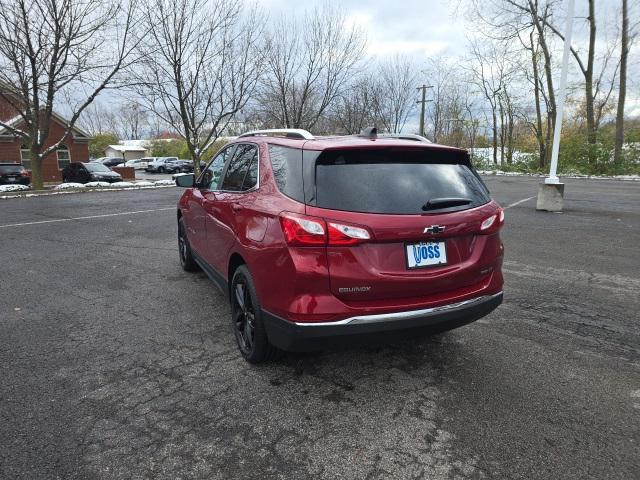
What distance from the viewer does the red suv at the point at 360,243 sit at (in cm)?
249

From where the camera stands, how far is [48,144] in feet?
107

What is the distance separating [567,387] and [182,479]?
245 centimetres

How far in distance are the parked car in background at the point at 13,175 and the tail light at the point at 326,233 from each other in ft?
83.3

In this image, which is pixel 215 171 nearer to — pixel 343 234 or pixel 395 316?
pixel 343 234

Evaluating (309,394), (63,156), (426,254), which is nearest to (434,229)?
(426,254)

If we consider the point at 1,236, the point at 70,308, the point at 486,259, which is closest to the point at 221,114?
the point at 1,236

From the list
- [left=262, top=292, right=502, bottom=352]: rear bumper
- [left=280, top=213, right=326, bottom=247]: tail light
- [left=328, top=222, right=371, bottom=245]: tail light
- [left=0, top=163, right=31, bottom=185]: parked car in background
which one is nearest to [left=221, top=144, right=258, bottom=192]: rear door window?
[left=280, top=213, right=326, bottom=247]: tail light

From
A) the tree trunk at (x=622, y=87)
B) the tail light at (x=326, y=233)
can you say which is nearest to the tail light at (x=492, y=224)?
the tail light at (x=326, y=233)

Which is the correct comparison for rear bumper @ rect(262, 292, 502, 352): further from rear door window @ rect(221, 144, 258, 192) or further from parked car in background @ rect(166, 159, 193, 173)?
parked car in background @ rect(166, 159, 193, 173)

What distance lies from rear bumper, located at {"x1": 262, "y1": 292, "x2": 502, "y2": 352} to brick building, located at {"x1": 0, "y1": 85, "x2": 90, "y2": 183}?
3205 centimetres

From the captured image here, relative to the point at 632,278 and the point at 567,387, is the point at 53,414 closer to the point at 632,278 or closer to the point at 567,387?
the point at 567,387

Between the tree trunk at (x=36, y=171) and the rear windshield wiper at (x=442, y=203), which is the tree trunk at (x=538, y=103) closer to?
the tree trunk at (x=36, y=171)

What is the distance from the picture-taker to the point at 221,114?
24.6 m

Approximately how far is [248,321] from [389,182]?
147 centimetres
